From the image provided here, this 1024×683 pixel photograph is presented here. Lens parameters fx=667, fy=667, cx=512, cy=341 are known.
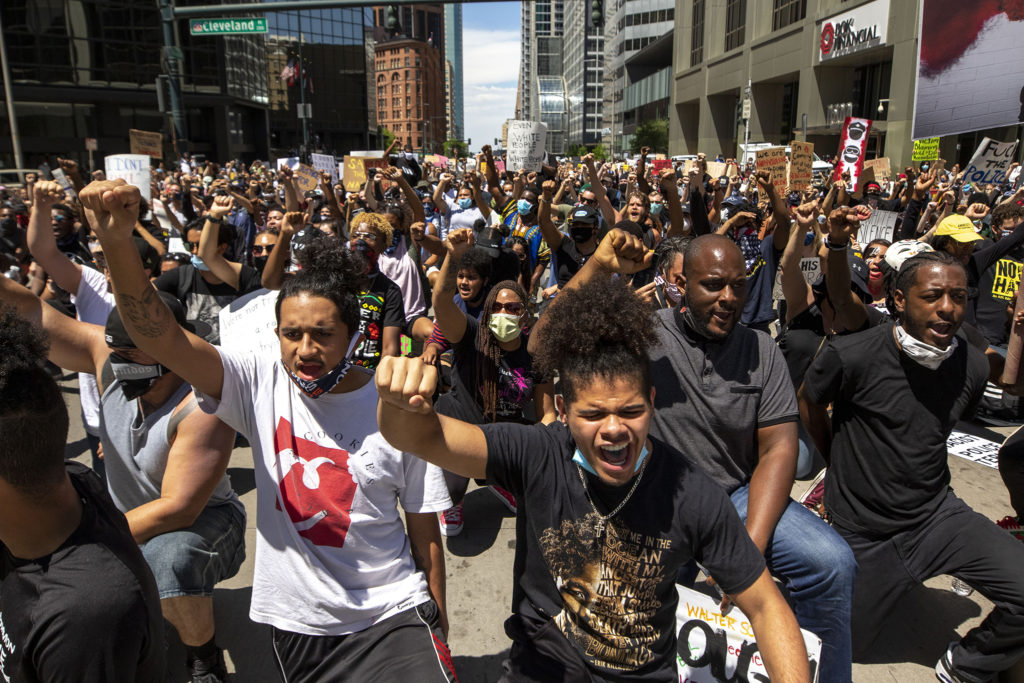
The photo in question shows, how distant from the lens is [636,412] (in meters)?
1.97

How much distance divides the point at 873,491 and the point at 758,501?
2.73 feet

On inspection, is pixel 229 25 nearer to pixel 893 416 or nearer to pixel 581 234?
pixel 581 234

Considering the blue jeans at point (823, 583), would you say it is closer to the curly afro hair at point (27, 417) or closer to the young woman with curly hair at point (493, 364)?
the young woman with curly hair at point (493, 364)

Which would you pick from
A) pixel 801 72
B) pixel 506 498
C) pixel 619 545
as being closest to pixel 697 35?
pixel 801 72

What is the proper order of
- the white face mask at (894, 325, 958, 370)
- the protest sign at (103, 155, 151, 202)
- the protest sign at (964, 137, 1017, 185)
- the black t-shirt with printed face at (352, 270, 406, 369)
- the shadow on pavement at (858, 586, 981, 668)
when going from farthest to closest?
the protest sign at (964, 137, 1017, 185), the protest sign at (103, 155, 151, 202), the black t-shirt with printed face at (352, 270, 406, 369), the shadow on pavement at (858, 586, 981, 668), the white face mask at (894, 325, 958, 370)

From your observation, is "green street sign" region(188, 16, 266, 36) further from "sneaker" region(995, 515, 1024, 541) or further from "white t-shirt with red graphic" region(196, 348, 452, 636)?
"sneaker" region(995, 515, 1024, 541)

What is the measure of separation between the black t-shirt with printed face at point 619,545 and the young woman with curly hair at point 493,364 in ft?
5.72

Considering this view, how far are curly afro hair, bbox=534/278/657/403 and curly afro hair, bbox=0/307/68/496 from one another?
1.39m

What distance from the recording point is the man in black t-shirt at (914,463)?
9.43ft

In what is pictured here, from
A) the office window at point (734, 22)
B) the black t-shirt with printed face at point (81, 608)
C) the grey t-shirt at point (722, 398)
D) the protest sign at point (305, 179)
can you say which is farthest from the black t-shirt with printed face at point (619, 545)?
the office window at point (734, 22)

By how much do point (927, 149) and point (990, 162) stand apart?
243 cm

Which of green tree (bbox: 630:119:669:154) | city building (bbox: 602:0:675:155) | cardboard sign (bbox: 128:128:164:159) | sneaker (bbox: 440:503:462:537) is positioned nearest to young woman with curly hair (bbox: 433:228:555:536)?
sneaker (bbox: 440:503:462:537)

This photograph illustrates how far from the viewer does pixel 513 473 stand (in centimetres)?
217

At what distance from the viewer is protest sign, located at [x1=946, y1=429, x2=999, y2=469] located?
17.9 ft
